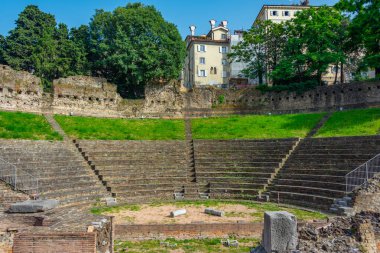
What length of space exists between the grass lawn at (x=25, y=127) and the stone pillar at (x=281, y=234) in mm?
20204

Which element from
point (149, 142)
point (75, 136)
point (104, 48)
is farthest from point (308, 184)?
point (104, 48)

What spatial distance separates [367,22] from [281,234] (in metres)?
24.6

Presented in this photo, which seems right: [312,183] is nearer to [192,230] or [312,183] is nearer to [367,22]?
[192,230]

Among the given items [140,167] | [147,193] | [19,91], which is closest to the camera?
[147,193]

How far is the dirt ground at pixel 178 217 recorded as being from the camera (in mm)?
14570

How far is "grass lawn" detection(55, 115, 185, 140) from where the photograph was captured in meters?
27.0

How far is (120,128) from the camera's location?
29.6m

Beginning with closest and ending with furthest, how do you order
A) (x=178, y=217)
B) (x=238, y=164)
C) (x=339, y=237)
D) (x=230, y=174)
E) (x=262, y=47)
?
(x=339, y=237), (x=178, y=217), (x=230, y=174), (x=238, y=164), (x=262, y=47)

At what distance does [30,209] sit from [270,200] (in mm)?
12540

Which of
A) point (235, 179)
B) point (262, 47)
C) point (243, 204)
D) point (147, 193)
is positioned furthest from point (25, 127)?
point (262, 47)

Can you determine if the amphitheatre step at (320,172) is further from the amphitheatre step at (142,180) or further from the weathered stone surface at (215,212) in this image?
the weathered stone surface at (215,212)

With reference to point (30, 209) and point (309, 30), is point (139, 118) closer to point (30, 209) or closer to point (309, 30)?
point (309, 30)

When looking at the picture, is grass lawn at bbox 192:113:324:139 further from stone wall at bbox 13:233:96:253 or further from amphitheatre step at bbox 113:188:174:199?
stone wall at bbox 13:233:96:253

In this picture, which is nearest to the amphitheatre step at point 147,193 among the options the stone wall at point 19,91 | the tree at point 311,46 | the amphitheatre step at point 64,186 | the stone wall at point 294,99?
the amphitheatre step at point 64,186
